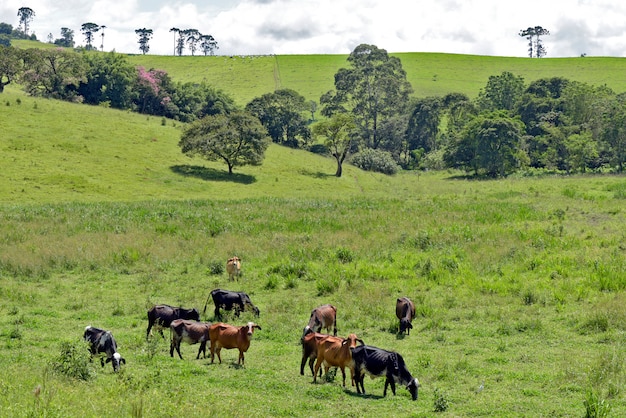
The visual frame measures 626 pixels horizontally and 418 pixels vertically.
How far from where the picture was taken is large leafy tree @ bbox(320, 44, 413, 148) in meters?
110

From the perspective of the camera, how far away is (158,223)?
35375 mm

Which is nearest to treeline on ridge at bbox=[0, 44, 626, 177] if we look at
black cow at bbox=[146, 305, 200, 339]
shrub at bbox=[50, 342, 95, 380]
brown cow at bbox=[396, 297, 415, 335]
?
brown cow at bbox=[396, 297, 415, 335]

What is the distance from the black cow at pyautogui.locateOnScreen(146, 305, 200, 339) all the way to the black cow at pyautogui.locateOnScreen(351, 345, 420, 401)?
578cm

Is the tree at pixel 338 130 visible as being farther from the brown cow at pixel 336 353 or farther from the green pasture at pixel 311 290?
the brown cow at pixel 336 353

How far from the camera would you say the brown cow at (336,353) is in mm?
12875

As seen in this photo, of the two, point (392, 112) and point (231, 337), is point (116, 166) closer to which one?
point (231, 337)

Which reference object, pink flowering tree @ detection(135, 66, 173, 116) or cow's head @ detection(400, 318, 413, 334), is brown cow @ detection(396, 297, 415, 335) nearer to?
cow's head @ detection(400, 318, 413, 334)

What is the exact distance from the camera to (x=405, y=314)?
1788cm

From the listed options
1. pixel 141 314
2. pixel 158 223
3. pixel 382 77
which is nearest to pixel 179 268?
pixel 141 314

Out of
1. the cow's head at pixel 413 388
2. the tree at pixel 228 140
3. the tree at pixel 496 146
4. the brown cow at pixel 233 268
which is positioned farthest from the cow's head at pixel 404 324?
the tree at pixel 496 146

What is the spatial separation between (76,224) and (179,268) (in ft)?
35.5

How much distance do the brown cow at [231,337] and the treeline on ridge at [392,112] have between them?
2505 inches

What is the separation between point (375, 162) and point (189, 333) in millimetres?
75232

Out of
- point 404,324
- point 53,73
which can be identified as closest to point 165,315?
point 404,324
